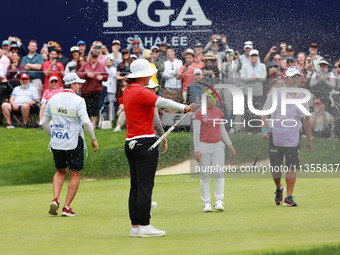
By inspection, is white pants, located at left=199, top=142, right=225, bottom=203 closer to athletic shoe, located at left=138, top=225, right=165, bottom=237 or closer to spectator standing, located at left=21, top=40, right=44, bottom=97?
athletic shoe, located at left=138, top=225, right=165, bottom=237

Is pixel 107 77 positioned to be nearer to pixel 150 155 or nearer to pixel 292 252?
pixel 150 155

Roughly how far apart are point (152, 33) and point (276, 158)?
37.8 ft

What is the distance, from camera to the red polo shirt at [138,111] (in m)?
9.61

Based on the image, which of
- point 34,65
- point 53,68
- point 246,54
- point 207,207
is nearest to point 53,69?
point 53,68

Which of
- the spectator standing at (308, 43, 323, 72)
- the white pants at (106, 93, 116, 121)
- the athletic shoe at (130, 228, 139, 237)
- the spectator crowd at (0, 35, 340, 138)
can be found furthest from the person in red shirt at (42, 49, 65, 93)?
the athletic shoe at (130, 228, 139, 237)

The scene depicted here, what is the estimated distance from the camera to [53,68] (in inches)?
869

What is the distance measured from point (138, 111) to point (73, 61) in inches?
502

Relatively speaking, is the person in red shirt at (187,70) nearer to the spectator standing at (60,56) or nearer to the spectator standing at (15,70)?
the spectator standing at (60,56)

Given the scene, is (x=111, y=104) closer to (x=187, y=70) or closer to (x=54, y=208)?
(x=187, y=70)

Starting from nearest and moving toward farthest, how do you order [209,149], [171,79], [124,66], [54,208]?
[54,208]
[209,149]
[171,79]
[124,66]

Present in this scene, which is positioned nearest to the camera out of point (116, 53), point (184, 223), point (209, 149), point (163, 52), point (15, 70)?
point (184, 223)

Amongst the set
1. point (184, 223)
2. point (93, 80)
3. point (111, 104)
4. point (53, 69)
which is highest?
point (53, 69)

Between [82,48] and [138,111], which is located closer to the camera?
[138,111]

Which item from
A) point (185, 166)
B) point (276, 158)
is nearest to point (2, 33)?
point (185, 166)
